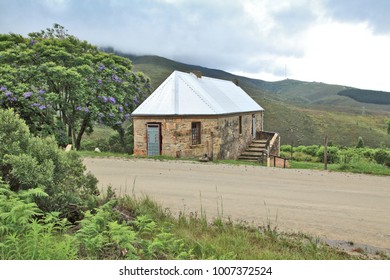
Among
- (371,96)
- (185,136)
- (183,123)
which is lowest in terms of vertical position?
(185,136)

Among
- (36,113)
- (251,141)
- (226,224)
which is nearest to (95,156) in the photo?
(36,113)

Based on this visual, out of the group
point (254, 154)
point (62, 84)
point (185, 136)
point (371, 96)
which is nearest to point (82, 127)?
point (62, 84)

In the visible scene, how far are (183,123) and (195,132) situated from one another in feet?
3.79

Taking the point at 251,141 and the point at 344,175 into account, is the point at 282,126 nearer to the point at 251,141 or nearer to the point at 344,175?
the point at 251,141

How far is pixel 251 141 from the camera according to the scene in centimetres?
3488

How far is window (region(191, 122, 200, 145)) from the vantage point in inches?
939

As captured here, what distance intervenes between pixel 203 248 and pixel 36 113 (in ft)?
70.0

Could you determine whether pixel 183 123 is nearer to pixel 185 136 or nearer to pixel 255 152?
pixel 185 136

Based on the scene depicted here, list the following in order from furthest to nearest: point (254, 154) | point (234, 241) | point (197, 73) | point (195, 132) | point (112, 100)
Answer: point (254, 154) < point (197, 73) < point (112, 100) < point (195, 132) < point (234, 241)

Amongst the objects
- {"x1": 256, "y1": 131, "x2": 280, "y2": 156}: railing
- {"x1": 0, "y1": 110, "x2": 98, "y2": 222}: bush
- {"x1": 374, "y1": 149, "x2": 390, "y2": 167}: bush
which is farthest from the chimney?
{"x1": 0, "y1": 110, "x2": 98, "y2": 222}: bush

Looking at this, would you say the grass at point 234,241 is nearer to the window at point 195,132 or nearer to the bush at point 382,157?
the window at point 195,132

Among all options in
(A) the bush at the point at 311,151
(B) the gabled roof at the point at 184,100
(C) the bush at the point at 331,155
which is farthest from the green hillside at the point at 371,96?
(B) the gabled roof at the point at 184,100

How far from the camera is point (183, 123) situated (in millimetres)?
23344

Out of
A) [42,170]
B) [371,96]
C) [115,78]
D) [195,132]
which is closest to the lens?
[42,170]
